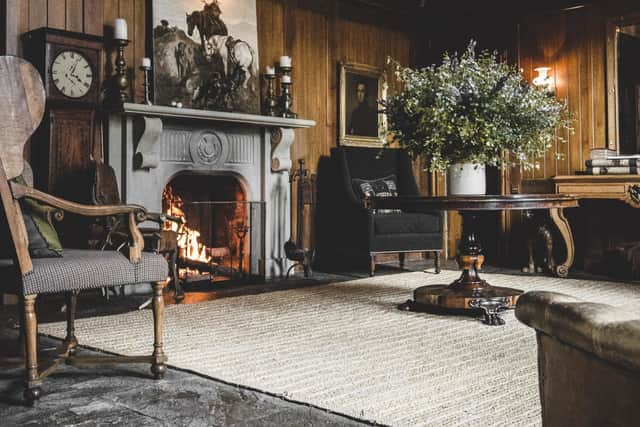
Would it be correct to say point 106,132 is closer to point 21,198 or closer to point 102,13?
point 102,13

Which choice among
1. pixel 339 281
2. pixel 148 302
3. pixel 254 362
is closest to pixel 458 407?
pixel 254 362

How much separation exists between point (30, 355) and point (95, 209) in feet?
1.91

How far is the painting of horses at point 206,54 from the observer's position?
5.21m

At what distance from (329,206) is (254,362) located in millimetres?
A: 3565

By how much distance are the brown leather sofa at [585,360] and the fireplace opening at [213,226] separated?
433 centimetres

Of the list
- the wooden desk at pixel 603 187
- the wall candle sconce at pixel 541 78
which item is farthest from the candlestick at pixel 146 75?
the wall candle sconce at pixel 541 78

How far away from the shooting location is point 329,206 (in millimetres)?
6293

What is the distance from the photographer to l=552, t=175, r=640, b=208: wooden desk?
5449 mm

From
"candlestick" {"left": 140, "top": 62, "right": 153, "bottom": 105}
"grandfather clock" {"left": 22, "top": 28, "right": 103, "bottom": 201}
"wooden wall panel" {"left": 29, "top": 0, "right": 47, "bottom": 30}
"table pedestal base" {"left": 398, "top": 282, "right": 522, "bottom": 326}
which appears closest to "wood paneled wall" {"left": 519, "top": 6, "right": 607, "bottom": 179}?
"table pedestal base" {"left": 398, "top": 282, "right": 522, "bottom": 326}

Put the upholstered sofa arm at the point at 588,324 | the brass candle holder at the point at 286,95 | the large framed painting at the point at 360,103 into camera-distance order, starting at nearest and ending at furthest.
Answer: the upholstered sofa arm at the point at 588,324 < the brass candle holder at the point at 286,95 < the large framed painting at the point at 360,103

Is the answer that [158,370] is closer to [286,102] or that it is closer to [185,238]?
[185,238]

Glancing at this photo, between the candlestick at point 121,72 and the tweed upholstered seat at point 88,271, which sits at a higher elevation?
the candlestick at point 121,72

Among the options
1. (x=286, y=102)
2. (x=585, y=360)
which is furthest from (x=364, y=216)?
(x=585, y=360)

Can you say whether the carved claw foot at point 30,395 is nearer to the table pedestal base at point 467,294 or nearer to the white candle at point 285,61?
the table pedestal base at point 467,294
